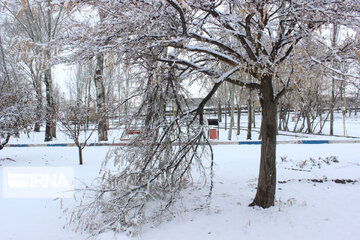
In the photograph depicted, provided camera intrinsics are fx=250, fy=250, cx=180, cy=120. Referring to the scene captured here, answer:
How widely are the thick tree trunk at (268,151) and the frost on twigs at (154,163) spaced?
3.45ft

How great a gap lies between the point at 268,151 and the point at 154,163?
2.06 metres

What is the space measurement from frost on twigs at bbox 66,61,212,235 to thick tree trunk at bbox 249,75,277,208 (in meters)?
1.05

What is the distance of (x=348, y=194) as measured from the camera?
510 cm

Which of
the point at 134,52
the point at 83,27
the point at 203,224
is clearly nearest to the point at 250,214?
the point at 203,224

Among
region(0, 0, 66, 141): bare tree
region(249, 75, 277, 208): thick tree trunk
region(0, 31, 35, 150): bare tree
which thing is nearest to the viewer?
region(0, 0, 66, 141): bare tree

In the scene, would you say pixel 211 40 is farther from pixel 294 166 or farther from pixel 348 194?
pixel 294 166

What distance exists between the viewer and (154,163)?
459 centimetres

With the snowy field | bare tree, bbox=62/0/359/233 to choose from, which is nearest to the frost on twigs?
bare tree, bbox=62/0/359/233

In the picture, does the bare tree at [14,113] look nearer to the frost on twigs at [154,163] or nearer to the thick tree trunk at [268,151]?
the frost on twigs at [154,163]

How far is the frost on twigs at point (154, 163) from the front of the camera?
3.99m

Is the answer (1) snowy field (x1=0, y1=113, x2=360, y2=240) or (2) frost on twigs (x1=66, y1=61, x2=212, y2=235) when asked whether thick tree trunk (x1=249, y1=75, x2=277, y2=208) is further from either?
(2) frost on twigs (x1=66, y1=61, x2=212, y2=235)

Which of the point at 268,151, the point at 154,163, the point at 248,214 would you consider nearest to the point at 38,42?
the point at 154,163

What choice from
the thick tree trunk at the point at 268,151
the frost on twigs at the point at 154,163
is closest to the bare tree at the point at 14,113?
the frost on twigs at the point at 154,163

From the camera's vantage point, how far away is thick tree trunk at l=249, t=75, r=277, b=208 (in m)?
4.45
